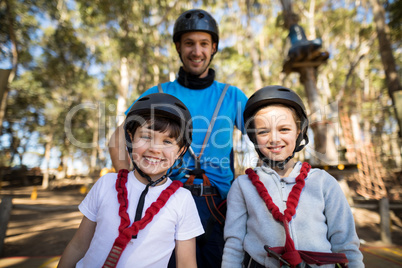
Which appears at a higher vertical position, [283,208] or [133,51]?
[133,51]

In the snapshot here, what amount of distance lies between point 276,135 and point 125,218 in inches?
53.3

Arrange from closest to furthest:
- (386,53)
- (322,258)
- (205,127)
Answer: (322,258) → (205,127) → (386,53)

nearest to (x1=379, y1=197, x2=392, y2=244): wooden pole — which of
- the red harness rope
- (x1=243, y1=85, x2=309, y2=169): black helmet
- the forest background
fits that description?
the forest background

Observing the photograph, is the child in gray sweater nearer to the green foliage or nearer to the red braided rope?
the red braided rope

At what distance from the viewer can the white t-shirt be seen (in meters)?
1.69

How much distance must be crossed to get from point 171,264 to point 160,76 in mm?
22589

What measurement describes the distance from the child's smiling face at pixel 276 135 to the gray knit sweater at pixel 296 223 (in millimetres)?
213

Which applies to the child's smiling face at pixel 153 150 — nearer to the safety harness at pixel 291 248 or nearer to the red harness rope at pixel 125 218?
the red harness rope at pixel 125 218

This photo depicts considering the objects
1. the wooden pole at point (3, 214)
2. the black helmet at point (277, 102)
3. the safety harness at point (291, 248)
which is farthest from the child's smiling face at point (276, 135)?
the wooden pole at point (3, 214)

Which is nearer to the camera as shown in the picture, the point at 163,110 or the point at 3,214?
the point at 163,110

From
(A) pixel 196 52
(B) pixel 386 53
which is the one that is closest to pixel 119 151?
(A) pixel 196 52

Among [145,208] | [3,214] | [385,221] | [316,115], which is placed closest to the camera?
[145,208]

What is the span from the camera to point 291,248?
1.62 meters

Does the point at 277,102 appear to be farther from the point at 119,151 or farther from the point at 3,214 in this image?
the point at 3,214
